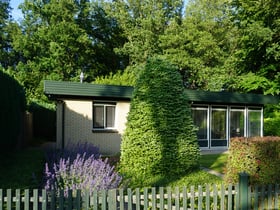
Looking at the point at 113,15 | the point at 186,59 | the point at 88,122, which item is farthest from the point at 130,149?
the point at 113,15

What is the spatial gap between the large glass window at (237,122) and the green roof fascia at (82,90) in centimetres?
757

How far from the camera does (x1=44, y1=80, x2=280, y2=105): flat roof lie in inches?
656

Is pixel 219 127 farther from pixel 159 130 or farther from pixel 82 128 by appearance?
pixel 159 130

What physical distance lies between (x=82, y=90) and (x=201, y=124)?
812cm

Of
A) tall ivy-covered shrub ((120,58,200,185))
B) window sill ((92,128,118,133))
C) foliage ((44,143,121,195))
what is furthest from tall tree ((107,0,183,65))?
foliage ((44,143,121,195))

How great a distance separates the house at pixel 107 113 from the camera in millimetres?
17250

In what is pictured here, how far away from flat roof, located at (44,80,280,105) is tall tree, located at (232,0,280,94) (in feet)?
17.1

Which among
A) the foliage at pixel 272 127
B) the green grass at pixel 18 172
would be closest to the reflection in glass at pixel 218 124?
the foliage at pixel 272 127

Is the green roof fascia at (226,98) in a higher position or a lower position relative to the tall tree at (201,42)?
lower

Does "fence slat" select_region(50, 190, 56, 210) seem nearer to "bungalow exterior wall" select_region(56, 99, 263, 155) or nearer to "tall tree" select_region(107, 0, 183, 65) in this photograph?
"bungalow exterior wall" select_region(56, 99, 263, 155)

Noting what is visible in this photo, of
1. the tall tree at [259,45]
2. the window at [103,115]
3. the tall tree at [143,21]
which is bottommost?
the window at [103,115]

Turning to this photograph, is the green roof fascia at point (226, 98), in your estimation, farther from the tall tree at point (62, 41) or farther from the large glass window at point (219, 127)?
the tall tree at point (62, 41)

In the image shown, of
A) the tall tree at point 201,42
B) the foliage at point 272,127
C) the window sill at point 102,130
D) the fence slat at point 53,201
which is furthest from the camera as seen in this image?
the tall tree at point 201,42

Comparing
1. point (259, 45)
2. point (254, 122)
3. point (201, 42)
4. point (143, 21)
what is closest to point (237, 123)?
point (254, 122)
